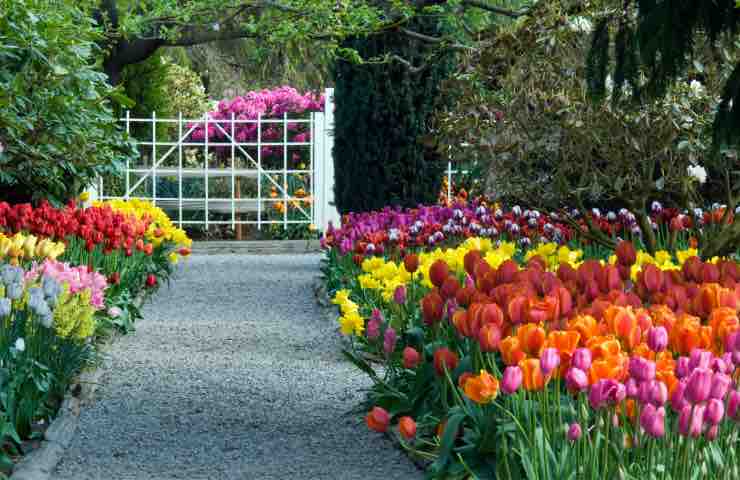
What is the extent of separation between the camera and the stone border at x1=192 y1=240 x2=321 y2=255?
1513 cm

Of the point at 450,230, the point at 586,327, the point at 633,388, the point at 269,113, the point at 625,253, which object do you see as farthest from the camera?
the point at 269,113

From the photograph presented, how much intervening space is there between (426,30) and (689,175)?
4.24 meters

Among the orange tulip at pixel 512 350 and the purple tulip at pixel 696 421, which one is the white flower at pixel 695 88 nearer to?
the orange tulip at pixel 512 350

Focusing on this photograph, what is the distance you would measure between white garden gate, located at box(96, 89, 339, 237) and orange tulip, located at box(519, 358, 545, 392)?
40.6 ft

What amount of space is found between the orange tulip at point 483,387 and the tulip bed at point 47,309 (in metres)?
1.82

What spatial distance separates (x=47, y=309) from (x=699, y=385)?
2.83 metres

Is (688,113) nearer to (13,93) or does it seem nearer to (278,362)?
(278,362)

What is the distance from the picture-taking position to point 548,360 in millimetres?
2932

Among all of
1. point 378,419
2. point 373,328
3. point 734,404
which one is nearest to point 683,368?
point 734,404

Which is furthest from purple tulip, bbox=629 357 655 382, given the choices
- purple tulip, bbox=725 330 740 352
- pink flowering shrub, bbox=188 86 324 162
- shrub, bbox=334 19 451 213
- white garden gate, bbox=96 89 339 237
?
pink flowering shrub, bbox=188 86 324 162

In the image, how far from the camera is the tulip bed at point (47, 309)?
15.4ft

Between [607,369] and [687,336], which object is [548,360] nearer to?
[607,369]

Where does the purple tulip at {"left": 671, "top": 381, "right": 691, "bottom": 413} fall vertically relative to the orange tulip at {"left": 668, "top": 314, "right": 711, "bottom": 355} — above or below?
below

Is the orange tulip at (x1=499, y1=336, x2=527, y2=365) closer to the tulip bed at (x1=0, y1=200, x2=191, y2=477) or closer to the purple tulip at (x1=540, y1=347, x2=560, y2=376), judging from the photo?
the purple tulip at (x1=540, y1=347, x2=560, y2=376)
